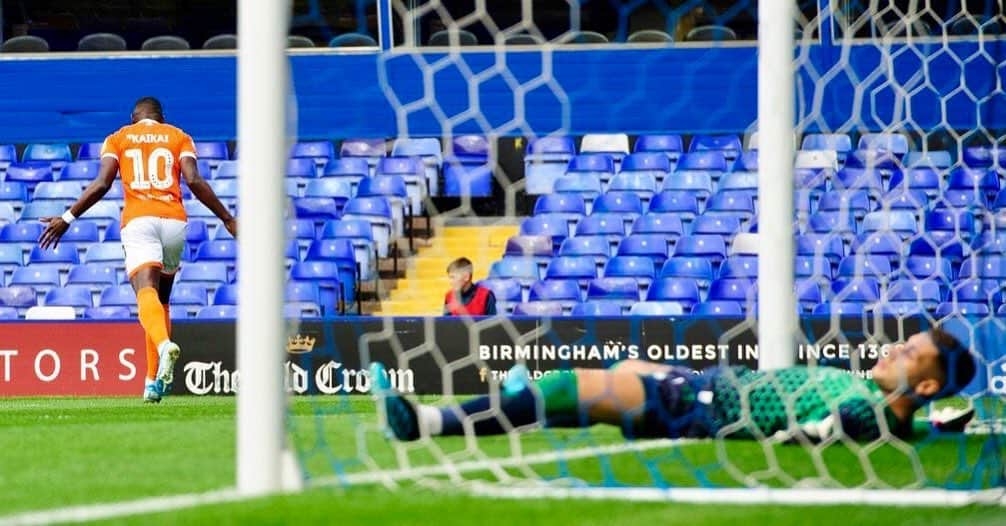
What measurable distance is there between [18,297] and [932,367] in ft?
37.4

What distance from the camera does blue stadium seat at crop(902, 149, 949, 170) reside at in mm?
15062

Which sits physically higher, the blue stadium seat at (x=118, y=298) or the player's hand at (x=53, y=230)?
the player's hand at (x=53, y=230)

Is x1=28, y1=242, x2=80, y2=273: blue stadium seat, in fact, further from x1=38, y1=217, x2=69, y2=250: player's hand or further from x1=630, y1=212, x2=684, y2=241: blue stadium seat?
x1=38, y1=217, x2=69, y2=250: player's hand

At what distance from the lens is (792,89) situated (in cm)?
670

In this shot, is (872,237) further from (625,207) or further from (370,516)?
(370,516)

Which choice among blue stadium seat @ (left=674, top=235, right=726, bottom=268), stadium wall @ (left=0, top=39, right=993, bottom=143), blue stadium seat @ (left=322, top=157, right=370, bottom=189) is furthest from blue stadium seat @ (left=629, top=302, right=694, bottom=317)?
blue stadium seat @ (left=322, top=157, right=370, bottom=189)

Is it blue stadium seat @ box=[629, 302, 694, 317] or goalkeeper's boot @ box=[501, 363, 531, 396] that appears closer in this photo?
goalkeeper's boot @ box=[501, 363, 531, 396]

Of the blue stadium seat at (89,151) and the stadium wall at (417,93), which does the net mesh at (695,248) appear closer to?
the stadium wall at (417,93)

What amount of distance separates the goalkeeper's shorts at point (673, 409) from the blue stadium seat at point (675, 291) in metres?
8.54

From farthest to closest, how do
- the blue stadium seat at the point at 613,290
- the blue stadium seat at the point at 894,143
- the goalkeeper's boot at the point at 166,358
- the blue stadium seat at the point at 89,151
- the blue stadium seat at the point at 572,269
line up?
1. the blue stadium seat at the point at 89,151
2. the blue stadium seat at the point at 894,143
3. the blue stadium seat at the point at 572,269
4. the blue stadium seat at the point at 613,290
5. the goalkeeper's boot at the point at 166,358

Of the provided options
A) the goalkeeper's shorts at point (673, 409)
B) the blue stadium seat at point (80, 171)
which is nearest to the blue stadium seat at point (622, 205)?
the blue stadium seat at point (80, 171)

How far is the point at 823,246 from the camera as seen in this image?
12055 mm

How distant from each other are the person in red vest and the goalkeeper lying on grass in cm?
597

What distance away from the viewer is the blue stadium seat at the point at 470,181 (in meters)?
16.6
